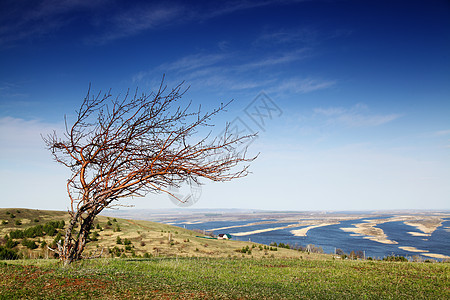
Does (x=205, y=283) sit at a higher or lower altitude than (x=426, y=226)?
higher

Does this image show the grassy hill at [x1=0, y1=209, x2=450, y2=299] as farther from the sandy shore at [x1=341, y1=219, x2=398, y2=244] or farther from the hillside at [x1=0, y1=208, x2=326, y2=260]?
the sandy shore at [x1=341, y1=219, x2=398, y2=244]

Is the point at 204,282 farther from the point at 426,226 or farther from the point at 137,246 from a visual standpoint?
the point at 426,226

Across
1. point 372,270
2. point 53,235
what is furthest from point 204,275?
point 53,235

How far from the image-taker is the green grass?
24.3 ft

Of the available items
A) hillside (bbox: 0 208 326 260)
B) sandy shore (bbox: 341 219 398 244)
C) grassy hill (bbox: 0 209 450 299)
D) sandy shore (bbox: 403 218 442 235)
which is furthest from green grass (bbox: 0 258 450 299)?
sandy shore (bbox: 403 218 442 235)

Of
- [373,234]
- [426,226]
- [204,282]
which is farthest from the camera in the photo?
[426,226]

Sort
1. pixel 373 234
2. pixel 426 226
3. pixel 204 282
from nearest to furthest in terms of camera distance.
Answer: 1. pixel 204 282
2. pixel 373 234
3. pixel 426 226

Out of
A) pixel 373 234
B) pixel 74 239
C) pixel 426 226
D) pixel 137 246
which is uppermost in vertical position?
pixel 74 239

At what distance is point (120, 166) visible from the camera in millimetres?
10914

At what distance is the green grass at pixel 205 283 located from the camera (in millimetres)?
7406

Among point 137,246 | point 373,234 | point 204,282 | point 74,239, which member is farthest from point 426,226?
point 74,239

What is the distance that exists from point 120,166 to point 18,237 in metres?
27.8

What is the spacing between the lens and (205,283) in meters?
9.98

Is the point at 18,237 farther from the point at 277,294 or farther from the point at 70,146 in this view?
the point at 277,294
